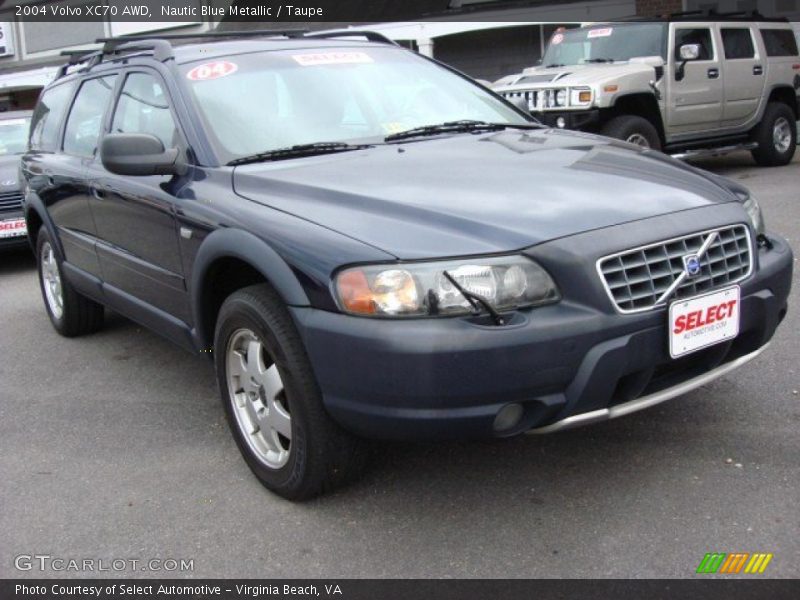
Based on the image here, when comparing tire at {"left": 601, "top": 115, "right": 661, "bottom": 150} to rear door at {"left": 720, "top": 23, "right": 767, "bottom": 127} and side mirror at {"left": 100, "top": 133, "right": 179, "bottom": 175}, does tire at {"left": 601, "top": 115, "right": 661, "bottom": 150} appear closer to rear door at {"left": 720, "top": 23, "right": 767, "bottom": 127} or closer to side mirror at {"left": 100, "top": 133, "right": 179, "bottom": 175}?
rear door at {"left": 720, "top": 23, "right": 767, "bottom": 127}

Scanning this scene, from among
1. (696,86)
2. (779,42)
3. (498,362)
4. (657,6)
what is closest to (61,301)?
(498,362)

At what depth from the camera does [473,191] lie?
307 cm

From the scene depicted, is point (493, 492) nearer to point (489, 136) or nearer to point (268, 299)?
point (268, 299)

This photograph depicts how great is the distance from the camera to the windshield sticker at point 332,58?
4.15 metres

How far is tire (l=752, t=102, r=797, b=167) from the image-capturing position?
11.5 m

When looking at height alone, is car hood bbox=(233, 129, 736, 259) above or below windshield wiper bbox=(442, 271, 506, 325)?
above

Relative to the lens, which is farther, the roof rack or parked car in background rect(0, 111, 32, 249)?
the roof rack

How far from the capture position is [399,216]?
9.55 feet

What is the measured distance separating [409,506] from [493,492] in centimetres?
32

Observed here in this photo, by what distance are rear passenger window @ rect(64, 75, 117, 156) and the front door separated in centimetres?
22


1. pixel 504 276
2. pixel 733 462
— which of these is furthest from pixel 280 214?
pixel 733 462

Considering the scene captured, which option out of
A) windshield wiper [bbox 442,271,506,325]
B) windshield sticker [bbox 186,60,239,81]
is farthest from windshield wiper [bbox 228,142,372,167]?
windshield wiper [bbox 442,271,506,325]

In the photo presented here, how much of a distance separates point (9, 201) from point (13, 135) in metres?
1.79

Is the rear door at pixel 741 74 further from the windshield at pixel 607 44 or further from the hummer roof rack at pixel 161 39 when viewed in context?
the hummer roof rack at pixel 161 39
